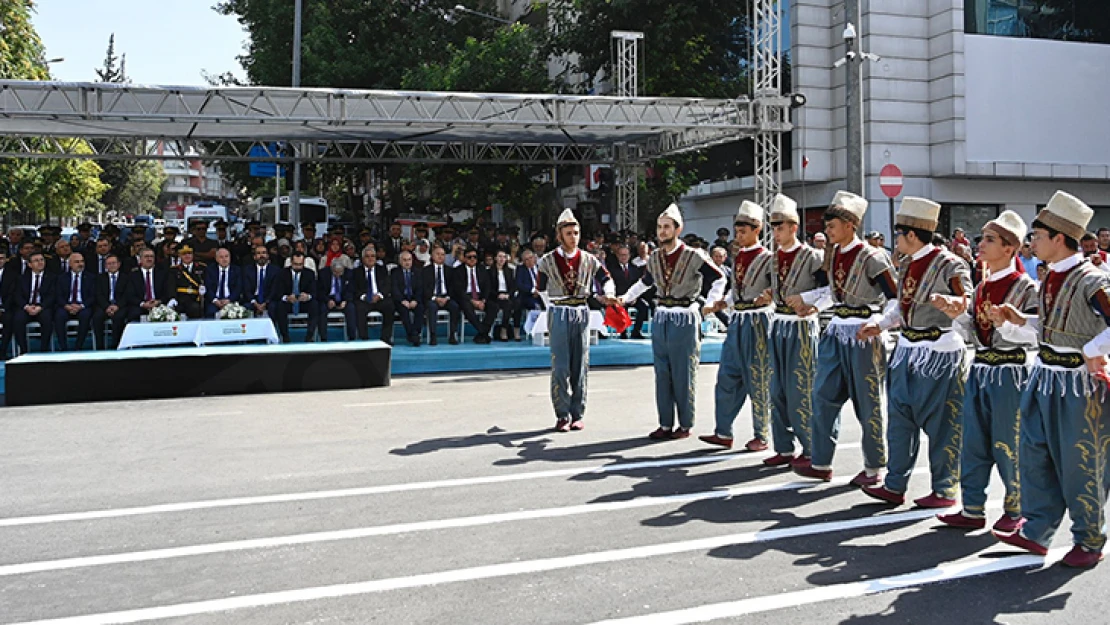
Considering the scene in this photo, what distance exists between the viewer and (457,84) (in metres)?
25.8

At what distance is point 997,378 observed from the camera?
579cm

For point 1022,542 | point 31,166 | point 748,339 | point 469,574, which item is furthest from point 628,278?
point 31,166

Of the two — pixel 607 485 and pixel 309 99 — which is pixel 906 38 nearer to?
pixel 309 99

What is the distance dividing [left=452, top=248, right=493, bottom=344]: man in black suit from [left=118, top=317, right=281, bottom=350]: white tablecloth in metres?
3.38

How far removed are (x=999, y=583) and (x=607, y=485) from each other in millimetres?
2906

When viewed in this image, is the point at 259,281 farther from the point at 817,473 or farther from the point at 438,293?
the point at 817,473

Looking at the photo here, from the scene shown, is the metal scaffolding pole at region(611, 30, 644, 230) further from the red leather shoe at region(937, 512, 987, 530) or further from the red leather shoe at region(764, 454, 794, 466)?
the red leather shoe at region(937, 512, 987, 530)

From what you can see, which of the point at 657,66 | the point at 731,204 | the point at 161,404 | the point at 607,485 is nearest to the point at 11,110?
the point at 161,404

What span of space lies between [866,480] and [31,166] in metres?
32.6

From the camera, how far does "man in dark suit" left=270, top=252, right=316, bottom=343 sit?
51.1 ft

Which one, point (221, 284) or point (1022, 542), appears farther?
point (221, 284)

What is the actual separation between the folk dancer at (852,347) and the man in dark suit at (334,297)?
9.79 meters

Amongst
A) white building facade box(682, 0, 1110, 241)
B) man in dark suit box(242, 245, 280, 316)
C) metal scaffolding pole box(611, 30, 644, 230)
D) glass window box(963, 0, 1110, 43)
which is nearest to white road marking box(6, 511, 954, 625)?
man in dark suit box(242, 245, 280, 316)

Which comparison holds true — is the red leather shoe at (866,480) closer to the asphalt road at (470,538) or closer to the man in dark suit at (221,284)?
the asphalt road at (470,538)
